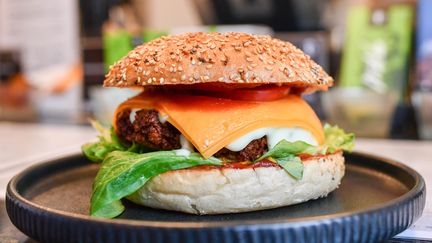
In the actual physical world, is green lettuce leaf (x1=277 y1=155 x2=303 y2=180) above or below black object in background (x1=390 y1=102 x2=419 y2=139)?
above

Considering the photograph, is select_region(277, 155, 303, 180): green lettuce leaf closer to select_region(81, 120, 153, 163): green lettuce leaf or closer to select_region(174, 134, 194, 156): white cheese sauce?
select_region(174, 134, 194, 156): white cheese sauce

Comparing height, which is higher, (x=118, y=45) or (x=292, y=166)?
(x=292, y=166)

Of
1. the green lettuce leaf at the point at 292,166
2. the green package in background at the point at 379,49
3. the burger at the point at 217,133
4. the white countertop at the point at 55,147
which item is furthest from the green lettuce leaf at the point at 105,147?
the green package in background at the point at 379,49

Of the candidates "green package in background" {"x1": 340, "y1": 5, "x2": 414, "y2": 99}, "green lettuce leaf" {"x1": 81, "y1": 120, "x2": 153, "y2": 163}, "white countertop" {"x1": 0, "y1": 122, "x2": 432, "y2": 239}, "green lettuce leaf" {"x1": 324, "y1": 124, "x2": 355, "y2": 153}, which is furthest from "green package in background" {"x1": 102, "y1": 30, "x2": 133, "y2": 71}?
"green lettuce leaf" {"x1": 324, "y1": 124, "x2": 355, "y2": 153}

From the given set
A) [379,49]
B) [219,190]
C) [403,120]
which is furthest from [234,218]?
[379,49]

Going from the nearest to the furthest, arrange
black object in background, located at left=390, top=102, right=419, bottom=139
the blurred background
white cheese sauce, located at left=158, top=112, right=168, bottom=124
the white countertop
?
white cheese sauce, located at left=158, top=112, right=168, bottom=124
the white countertop
black object in background, located at left=390, top=102, right=419, bottom=139
the blurred background

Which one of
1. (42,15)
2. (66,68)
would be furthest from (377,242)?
(42,15)

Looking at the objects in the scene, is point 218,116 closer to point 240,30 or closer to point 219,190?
point 219,190
